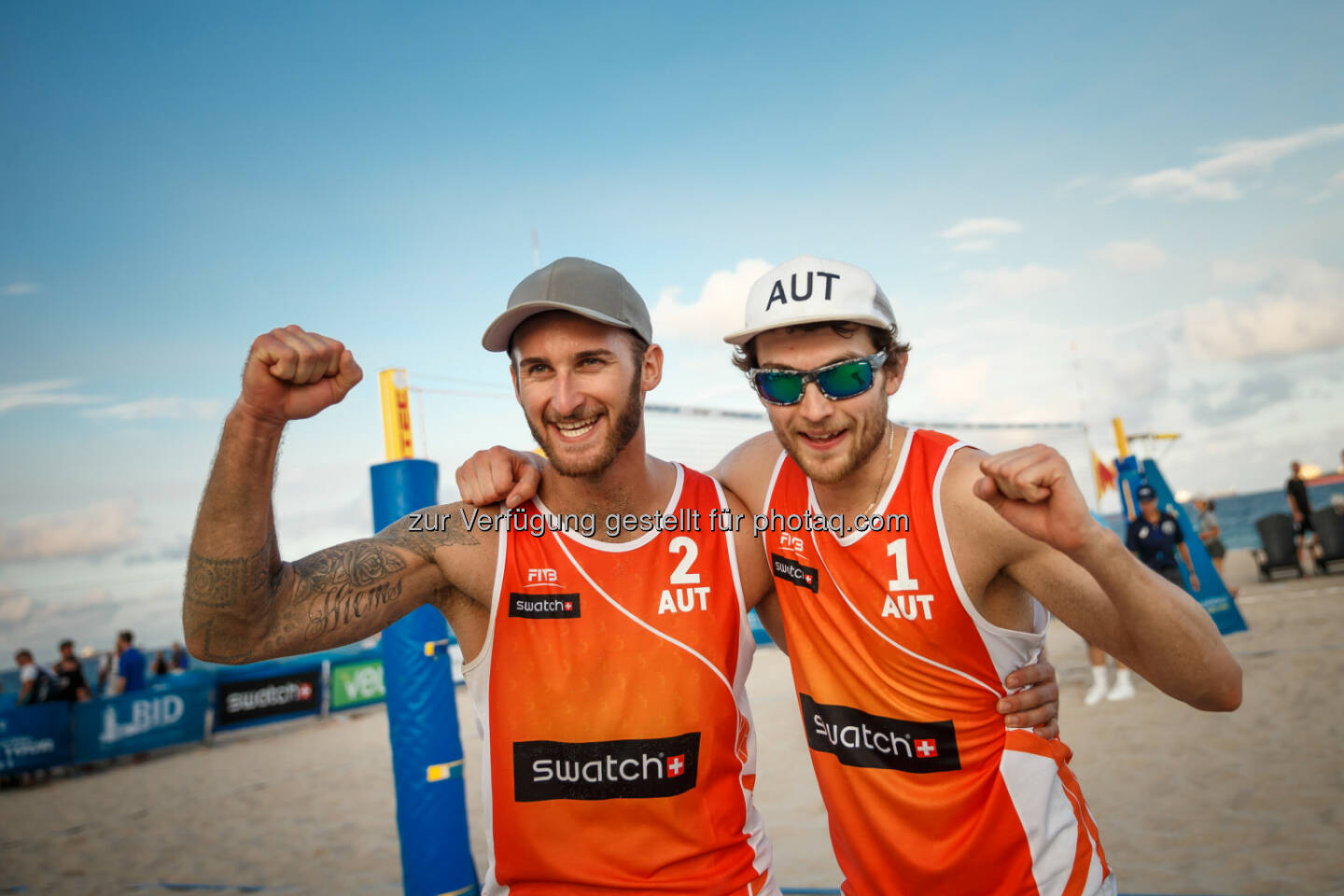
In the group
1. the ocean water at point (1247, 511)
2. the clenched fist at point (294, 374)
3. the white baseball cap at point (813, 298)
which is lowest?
the ocean water at point (1247, 511)

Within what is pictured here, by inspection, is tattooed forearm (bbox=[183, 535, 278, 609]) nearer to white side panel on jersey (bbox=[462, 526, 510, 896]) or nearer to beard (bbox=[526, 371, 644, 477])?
white side panel on jersey (bbox=[462, 526, 510, 896])

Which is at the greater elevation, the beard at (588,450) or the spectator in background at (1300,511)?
the beard at (588,450)

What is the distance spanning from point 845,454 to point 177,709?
13.9 meters

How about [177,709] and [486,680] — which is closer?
[486,680]

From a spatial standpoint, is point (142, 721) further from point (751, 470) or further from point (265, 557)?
point (751, 470)

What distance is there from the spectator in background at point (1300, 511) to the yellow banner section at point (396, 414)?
1531 centimetres

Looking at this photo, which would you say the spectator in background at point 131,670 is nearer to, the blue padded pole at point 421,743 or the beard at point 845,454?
the blue padded pole at point 421,743

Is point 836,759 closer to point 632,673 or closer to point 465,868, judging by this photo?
point 632,673

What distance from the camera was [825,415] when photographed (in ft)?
7.54

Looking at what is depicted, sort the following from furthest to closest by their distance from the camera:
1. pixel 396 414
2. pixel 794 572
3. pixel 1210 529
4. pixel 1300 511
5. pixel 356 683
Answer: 1. pixel 1300 511
2. pixel 356 683
3. pixel 1210 529
4. pixel 396 414
5. pixel 794 572

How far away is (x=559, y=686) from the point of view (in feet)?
7.69

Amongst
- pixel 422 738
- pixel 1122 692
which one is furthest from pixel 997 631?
pixel 1122 692

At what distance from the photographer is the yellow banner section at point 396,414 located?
16.7ft

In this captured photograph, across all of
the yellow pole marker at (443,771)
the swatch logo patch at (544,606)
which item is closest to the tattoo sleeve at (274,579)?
the swatch logo patch at (544,606)
